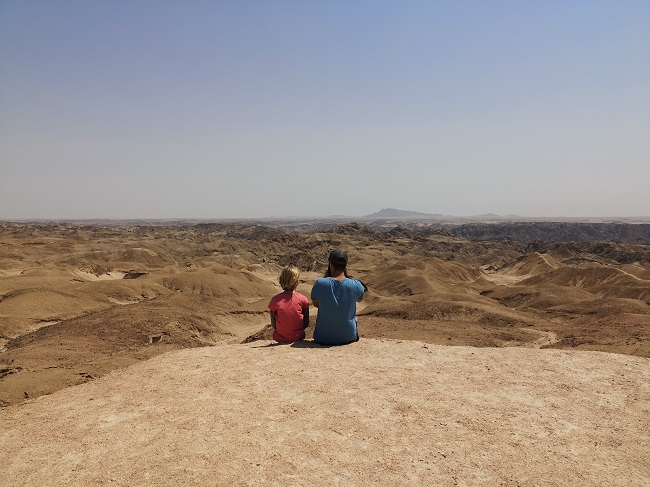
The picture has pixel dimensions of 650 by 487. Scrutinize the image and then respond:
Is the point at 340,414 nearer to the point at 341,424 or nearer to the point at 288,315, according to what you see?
the point at 341,424

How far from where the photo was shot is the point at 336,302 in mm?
6727

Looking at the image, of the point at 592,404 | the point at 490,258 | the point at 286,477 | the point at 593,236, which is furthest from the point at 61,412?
the point at 593,236

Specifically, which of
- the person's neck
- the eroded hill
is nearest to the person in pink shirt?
the person's neck

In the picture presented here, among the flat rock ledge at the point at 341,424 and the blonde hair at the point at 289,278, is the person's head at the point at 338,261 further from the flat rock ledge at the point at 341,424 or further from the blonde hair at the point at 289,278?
the flat rock ledge at the point at 341,424

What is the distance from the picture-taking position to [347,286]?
6.71 m

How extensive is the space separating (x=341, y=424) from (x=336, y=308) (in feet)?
8.83

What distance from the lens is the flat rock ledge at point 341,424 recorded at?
349 centimetres

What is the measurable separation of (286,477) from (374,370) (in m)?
2.56

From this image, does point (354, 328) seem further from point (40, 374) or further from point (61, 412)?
point (40, 374)

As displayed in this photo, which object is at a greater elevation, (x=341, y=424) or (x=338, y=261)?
(x=338, y=261)

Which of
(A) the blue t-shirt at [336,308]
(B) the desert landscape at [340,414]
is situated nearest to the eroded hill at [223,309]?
(B) the desert landscape at [340,414]

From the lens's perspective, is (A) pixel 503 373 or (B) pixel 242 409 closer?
(B) pixel 242 409

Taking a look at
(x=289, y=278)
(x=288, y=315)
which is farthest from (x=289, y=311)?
(x=289, y=278)

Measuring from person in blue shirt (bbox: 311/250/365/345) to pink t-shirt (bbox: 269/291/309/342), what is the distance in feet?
1.11
